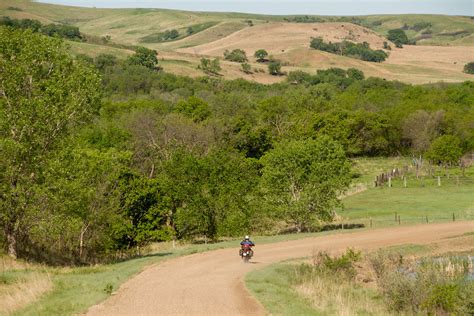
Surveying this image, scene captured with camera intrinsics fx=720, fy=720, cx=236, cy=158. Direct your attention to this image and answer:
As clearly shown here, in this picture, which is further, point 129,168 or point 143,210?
point 129,168

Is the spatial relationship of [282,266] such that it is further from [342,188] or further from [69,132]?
[342,188]

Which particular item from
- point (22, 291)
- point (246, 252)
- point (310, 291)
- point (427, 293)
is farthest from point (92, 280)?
point (427, 293)

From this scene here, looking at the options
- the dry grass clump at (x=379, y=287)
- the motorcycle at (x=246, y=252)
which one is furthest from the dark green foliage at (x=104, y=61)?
the dry grass clump at (x=379, y=287)

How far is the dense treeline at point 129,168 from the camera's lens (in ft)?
122

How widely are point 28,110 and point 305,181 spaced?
28.3 m

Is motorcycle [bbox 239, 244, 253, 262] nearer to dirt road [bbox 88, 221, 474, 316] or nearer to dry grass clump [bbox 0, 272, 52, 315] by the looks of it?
dirt road [bbox 88, 221, 474, 316]

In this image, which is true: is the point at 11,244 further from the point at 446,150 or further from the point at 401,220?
the point at 446,150

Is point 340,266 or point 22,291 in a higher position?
point 22,291

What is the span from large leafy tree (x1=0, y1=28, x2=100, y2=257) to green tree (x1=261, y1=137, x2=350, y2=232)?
75.7 feet

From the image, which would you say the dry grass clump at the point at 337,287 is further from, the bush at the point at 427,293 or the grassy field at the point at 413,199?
the grassy field at the point at 413,199

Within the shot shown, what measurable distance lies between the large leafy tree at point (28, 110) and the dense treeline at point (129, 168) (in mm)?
61

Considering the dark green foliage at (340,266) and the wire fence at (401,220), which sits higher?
the dark green foliage at (340,266)

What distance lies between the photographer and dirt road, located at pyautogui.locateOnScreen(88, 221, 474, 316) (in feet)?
79.9

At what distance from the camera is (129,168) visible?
190 feet
